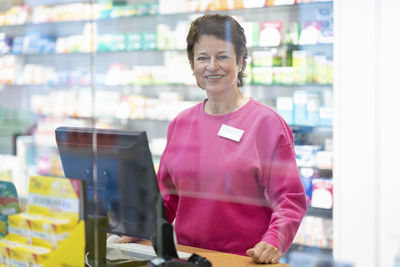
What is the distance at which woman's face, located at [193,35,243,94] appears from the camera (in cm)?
201

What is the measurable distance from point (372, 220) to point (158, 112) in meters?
1.83

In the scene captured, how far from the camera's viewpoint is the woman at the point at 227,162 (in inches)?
76.6

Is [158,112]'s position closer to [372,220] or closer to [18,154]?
[18,154]

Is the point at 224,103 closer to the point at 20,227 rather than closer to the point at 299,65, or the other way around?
the point at 20,227

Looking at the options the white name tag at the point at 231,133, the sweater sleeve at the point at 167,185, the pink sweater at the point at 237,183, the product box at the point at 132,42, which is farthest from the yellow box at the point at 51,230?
the product box at the point at 132,42

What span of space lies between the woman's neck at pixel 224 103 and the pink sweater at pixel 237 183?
25 mm

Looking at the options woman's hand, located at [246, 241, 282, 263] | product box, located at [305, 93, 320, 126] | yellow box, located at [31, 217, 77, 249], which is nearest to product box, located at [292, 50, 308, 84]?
product box, located at [305, 93, 320, 126]

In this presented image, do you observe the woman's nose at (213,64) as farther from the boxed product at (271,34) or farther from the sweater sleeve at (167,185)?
the boxed product at (271,34)

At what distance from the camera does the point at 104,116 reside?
12.2 ft

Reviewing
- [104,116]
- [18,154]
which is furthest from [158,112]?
[18,154]

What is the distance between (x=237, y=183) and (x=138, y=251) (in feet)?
1.69

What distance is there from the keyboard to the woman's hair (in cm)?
83

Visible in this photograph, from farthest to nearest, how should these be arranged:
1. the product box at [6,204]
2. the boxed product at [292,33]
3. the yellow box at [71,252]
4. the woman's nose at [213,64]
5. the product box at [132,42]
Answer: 1. the product box at [132,42]
2. the boxed product at [292,33]
3. the woman's nose at [213,64]
4. the product box at [6,204]
5. the yellow box at [71,252]

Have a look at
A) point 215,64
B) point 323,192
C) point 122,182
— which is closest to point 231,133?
point 215,64
